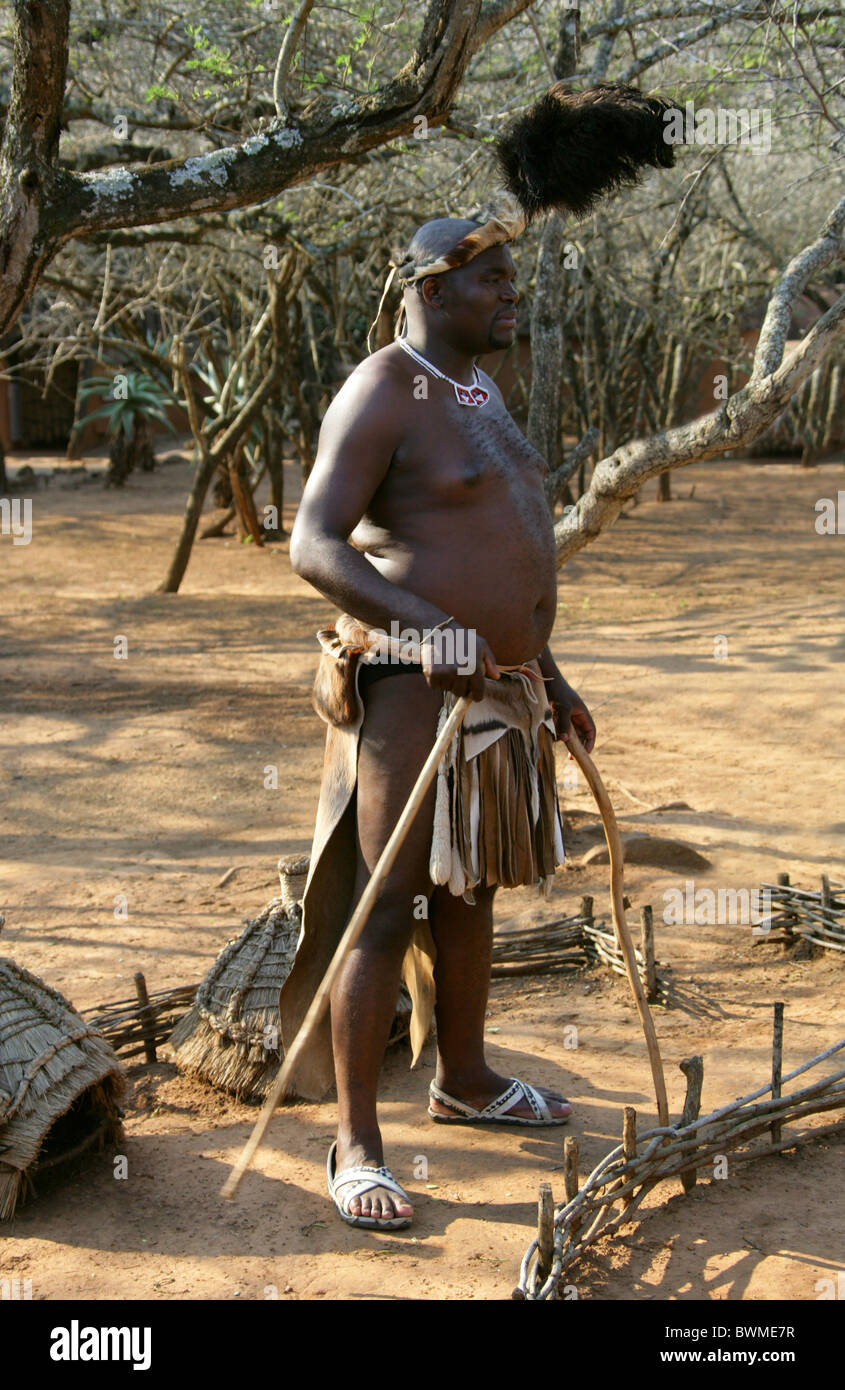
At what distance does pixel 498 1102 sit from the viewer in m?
3.00

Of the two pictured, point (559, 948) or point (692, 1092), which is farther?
point (559, 948)

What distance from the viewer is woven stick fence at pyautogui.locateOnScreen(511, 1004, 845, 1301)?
2270mm

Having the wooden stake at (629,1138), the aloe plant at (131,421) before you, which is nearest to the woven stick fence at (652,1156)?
the wooden stake at (629,1138)

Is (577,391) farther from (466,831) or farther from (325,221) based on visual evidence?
(466,831)

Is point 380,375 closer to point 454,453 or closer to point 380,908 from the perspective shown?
point 454,453

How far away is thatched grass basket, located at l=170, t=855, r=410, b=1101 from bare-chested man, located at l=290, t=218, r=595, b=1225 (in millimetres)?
486

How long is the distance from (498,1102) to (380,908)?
650mm

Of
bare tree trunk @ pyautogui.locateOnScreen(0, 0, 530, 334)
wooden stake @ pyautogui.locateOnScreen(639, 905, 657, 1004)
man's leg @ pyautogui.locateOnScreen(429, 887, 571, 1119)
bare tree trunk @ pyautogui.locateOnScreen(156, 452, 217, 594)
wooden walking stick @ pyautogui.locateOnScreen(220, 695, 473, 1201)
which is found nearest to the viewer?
wooden walking stick @ pyautogui.locateOnScreen(220, 695, 473, 1201)

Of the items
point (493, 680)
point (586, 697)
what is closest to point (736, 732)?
point (586, 697)

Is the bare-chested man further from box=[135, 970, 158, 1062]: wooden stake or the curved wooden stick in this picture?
box=[135, 970, 158, 1062]: wooden stake

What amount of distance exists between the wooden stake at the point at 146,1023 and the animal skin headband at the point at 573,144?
5.82 ft

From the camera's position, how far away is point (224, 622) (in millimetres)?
9680

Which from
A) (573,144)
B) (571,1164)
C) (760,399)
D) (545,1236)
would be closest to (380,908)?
(571,1164)

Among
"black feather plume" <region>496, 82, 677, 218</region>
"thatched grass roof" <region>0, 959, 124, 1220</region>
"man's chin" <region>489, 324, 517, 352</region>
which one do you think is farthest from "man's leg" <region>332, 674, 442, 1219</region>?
"black feather plume" <region>496, 82, 677, 218</region>
